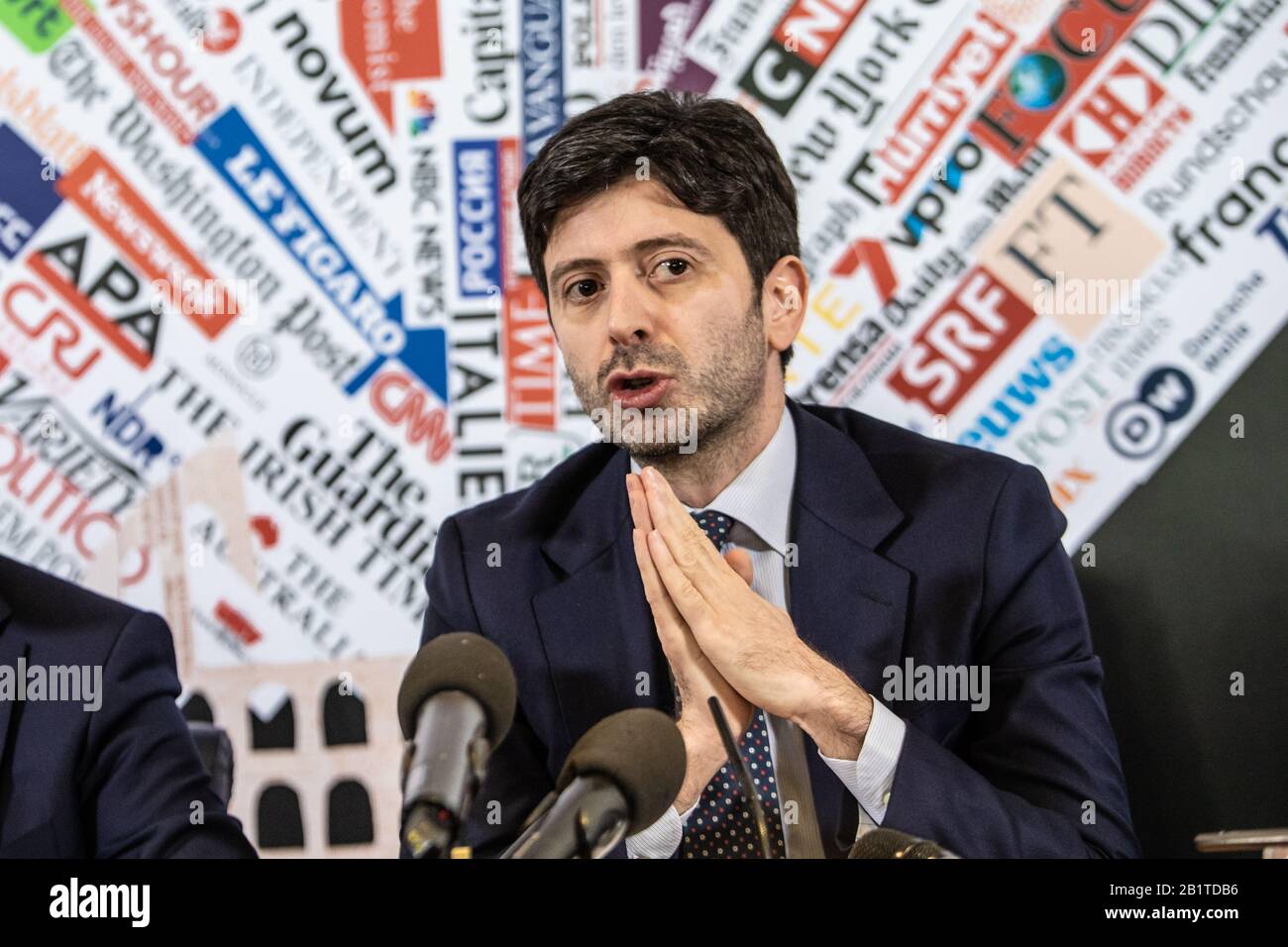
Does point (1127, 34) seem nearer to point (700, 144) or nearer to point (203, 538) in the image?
point (700, 144)

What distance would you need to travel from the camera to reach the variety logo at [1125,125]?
2367 mm

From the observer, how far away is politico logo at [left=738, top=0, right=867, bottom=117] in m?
2.42

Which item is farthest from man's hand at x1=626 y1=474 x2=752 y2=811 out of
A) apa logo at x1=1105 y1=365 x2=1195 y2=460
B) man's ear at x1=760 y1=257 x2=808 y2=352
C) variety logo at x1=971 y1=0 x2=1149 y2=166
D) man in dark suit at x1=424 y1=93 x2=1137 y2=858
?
variety logo at x1=971 y1=0 x2=1149 y2=166

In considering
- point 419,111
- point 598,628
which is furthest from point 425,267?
point 598,628

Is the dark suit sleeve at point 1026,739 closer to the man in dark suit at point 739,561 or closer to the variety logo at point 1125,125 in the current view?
the man in dark suit at point 739,561

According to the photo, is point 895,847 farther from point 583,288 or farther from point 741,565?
point 583,288

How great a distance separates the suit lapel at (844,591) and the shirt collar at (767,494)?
3 cm

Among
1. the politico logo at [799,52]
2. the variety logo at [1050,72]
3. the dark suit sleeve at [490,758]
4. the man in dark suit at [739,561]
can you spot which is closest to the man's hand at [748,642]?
the man in dark suit at [739,561]

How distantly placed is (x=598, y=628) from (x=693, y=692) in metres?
0.28

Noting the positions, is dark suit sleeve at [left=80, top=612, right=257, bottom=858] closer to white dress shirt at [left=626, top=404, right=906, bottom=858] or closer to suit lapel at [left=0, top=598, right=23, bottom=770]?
suit lapel at [left=0, top=598, right=23, bottom=770]
